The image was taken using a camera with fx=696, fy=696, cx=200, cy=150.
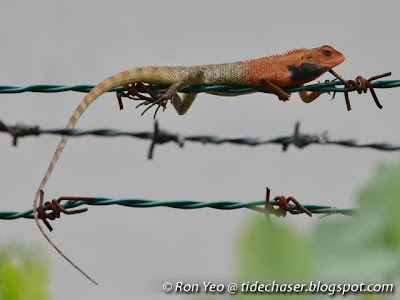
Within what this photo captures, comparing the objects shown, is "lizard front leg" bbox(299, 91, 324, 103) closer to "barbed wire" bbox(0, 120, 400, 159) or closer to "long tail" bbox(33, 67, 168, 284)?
"long tail" bbox(33, 67, 168, 284)

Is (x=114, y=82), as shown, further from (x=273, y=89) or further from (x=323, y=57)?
(x=323, y=57)

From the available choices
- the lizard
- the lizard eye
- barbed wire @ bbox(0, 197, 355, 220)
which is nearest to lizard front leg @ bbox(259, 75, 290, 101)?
the lizard

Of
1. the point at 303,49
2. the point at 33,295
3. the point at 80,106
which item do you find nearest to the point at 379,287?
the point at 33,295

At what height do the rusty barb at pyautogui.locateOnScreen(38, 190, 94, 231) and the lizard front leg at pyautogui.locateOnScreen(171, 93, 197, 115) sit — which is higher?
the lizard front leg at pyautogui.locateOnScreen(171, 93, 197, 115)

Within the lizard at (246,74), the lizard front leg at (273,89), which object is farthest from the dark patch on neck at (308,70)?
the lizard front leg at (273,89)

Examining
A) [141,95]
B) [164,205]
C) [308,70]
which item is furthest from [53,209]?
[308,70]

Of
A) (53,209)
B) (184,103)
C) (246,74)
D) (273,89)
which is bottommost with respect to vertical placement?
(53,209)

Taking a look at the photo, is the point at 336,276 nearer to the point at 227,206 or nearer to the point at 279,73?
the point at 227,206

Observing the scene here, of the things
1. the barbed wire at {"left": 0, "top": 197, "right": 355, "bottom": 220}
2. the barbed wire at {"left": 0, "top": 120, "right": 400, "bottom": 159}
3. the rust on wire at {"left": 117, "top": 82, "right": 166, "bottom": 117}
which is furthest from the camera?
the rust on wire at {"left": 117, "top": 82, "right": 166, "bottom": 117}
